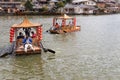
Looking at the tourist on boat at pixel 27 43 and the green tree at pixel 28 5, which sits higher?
the tourist on boat at pixel 27 43

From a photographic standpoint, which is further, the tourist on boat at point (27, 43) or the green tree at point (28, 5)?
the green tree at point (28, 5)

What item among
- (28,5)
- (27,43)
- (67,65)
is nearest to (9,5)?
(28,5)

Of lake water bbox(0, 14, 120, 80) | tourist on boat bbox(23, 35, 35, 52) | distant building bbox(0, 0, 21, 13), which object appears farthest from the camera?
distant building bbox(0, 0, 21, 13)

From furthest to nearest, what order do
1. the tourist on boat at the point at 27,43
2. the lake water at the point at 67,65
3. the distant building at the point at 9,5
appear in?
the distant building at the point at 9,5
the tourist on boat at the point at 27,43
the lake water at the point at 67,65

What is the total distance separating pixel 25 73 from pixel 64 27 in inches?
803

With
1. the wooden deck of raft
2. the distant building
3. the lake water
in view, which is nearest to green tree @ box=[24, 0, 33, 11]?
the distant building

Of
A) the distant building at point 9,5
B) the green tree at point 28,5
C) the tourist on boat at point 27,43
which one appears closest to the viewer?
the tourist on boat at point 27,43

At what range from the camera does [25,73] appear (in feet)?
57.0

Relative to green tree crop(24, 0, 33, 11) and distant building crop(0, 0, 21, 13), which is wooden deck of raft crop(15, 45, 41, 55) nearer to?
green tree crop(24, 0, 33, 11)

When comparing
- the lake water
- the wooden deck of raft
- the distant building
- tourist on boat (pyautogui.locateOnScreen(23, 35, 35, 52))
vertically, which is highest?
tourist on boat (pyautogui.locateOnScreen(23, 35, 35, 52))

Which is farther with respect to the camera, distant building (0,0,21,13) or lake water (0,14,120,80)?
distant building (0,0,21,13)

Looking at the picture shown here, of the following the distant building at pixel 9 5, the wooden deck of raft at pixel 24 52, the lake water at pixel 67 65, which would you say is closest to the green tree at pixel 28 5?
the distant building at pixel 9 5

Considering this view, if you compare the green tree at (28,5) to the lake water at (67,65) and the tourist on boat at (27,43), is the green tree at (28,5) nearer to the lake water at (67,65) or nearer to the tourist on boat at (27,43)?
the lake water at (67,65)

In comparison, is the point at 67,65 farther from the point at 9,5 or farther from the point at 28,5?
the point at 9,5
